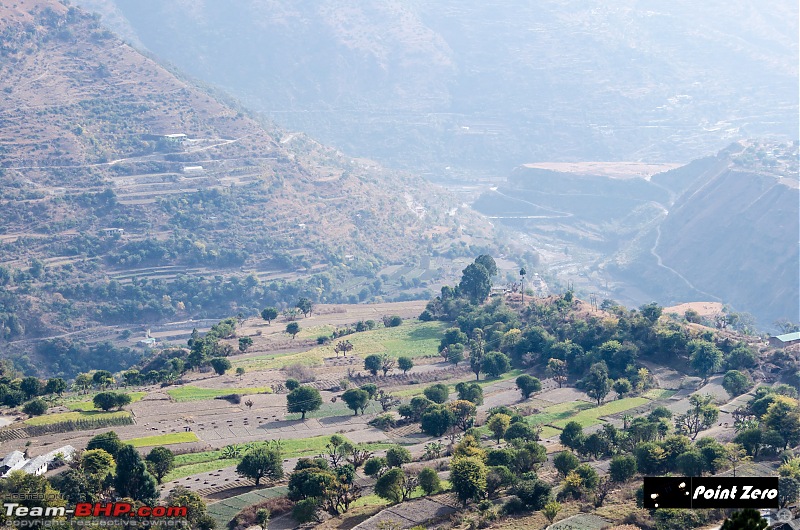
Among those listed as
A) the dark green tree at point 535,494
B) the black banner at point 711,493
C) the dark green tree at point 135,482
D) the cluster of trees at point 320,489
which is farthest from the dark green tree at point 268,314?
the black banner at point 711,493

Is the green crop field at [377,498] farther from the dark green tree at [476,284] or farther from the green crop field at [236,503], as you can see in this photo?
the dark green tree at [476,284]

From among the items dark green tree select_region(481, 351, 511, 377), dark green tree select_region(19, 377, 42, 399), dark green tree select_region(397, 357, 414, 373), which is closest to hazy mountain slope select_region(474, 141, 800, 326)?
dark green tree select_region(481, 351, 511, 377)

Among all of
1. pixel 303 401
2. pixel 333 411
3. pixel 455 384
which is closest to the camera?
pixel 303 401

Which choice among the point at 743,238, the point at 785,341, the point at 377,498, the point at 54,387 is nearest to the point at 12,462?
the point at 54,387

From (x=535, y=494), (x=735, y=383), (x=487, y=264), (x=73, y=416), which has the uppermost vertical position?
(x=535, y=494)

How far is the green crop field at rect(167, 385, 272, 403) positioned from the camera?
8185 centimetres

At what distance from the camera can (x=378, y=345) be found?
4008 inches

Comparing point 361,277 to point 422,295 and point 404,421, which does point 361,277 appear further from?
point 404,421

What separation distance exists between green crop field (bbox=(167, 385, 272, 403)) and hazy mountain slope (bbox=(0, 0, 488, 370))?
4484 cm

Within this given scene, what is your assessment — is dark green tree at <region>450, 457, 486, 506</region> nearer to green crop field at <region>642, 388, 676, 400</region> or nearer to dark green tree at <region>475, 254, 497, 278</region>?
green crop field at <region>642, 388, 676, 400</region>

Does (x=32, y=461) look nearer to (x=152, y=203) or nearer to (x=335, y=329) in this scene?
(x=335, y=329)

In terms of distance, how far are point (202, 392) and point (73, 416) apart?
13563 mm

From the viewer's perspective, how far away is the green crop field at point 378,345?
9562 centimetres

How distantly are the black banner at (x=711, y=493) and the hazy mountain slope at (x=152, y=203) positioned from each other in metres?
90.2
